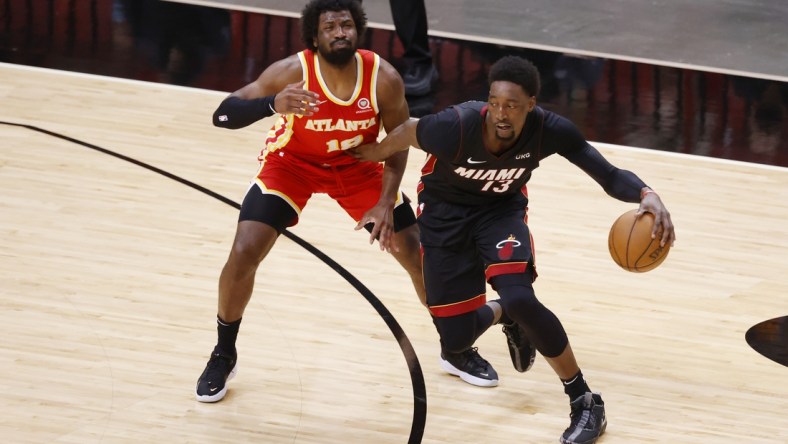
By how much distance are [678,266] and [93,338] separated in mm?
3207

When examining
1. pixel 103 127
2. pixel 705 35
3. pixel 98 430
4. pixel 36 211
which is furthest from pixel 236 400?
pixel 705 35

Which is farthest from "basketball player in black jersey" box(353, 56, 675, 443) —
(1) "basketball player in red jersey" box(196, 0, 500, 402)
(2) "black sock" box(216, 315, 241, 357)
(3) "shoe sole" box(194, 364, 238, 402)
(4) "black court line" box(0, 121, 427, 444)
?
(3) "shoe sole" box(194, 364, 238, 402)

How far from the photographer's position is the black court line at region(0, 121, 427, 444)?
5.05 m

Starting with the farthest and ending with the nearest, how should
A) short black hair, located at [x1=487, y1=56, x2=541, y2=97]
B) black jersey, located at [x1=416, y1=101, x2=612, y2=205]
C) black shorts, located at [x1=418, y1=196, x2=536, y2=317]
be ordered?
black shorts, located at [x1=418, y1=196, x2=536, y2=317] < black jersey, located at [x1=416, y1=101, x2=612, y2=205] < short black hair, located at [x1=487, y1=56, x2=541, y2=97]

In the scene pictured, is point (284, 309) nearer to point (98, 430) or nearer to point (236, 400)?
point (236, 400)

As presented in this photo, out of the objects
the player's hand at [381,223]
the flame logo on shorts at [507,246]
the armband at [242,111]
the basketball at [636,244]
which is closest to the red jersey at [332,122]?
the armband at [242,111]

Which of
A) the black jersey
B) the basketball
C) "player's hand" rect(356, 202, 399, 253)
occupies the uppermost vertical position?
the black jersey

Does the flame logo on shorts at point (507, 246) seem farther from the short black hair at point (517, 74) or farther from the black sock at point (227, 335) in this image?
the black sock at point (227, 335)

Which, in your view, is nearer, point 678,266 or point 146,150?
point 678,266

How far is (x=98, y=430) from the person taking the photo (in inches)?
189

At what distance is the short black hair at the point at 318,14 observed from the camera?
498 cm

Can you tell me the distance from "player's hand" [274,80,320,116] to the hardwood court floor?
128 centimetres

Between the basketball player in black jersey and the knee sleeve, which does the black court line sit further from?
the knee sleeve

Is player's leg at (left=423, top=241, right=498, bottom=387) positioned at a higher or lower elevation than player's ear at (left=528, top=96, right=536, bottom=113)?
lower
